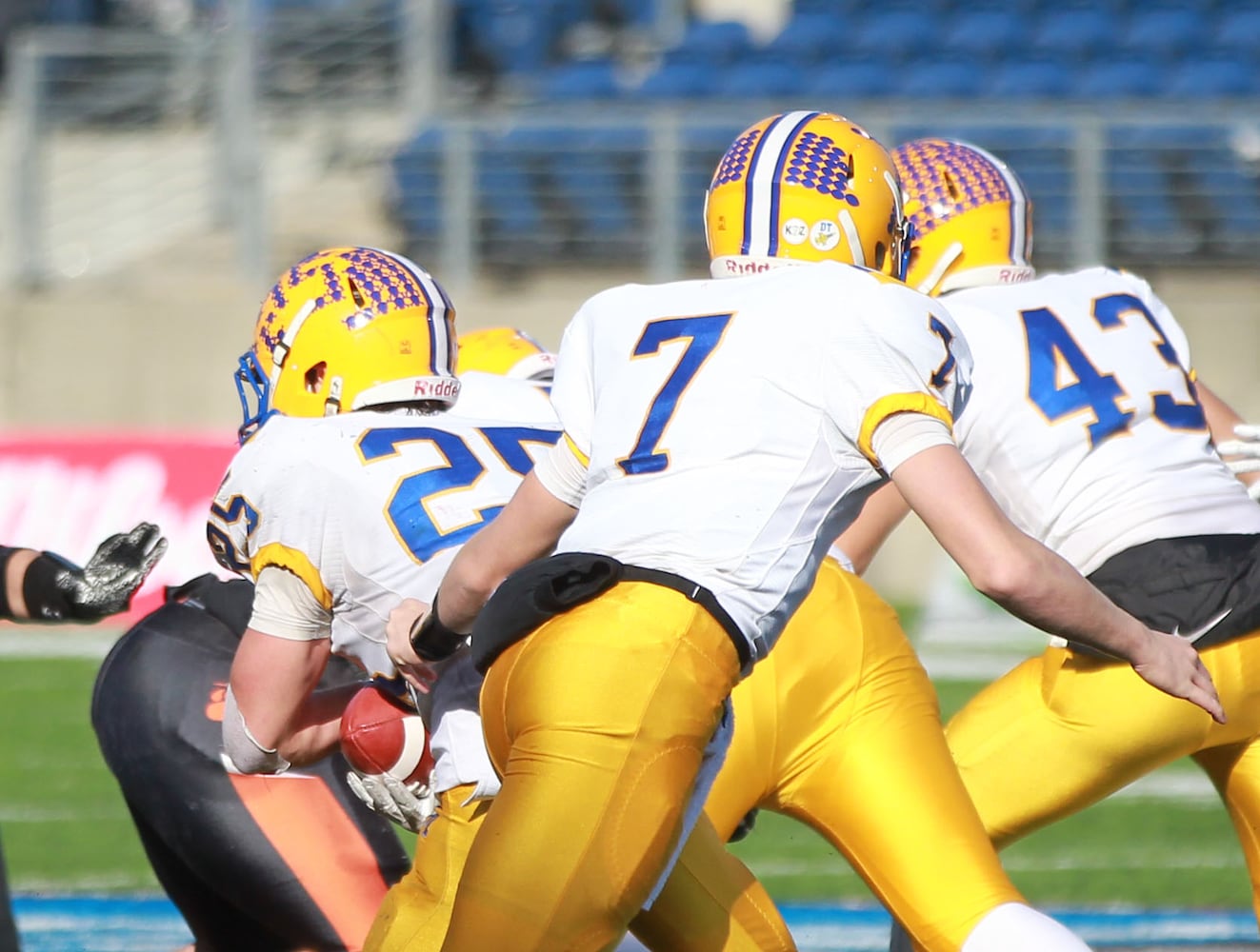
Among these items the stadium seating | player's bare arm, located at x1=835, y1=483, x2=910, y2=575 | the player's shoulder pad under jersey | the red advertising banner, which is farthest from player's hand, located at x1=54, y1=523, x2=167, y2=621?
the stadium seating

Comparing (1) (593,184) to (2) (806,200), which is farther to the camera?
(1) (593,184)

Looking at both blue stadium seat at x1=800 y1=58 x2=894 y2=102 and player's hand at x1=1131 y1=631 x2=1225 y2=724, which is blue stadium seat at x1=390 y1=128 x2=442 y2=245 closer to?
blue stadium seat at x1=800 y1=58 x2=894 y2=102

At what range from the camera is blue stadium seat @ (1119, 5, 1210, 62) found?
13.1m

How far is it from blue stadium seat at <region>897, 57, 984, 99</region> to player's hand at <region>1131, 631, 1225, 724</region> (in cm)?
1067

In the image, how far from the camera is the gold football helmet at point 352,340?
3.25 metres

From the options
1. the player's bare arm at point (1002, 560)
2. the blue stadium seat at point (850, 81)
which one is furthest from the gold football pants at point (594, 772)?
the blue stadium seat at point (850, 81)

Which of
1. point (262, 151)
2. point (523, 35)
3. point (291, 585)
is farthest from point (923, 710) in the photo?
point (523, 35)

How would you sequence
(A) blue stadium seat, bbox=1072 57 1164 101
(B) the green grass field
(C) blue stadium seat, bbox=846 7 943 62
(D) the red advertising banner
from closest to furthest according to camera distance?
(B) the green grass field → (D) the red advertising banner → (A) blue stadium seat, bbox=1072 57 1164 101 → (C) blue stadium seat, bbox=846 7 943 62

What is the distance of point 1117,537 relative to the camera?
3.41m

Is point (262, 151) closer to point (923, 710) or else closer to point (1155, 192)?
point (1155, 192)

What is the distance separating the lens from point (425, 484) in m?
3.03

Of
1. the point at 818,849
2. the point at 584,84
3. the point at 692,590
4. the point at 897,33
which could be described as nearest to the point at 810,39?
the point at 897,33

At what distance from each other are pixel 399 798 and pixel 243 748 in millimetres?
278

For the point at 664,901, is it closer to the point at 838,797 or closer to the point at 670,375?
the point at 838,797
